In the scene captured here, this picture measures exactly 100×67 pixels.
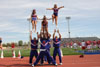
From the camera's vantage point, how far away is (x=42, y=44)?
1394 cm

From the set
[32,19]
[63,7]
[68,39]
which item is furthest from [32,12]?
[68,39]

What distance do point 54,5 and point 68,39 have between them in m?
78.2

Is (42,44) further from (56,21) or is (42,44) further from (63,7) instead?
(63,7)

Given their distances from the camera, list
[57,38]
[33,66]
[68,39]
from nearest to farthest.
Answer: [33,66], [57,38], [68,39]

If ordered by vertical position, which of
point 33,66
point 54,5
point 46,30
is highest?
point 54,5

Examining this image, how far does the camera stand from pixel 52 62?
46.6 ft

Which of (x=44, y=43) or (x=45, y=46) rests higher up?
(x=44, y=43)

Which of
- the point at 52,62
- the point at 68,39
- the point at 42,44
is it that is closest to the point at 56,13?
the point at 42,44

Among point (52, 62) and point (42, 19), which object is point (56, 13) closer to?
point (42, 19)

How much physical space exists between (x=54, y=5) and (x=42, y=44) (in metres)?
3.38

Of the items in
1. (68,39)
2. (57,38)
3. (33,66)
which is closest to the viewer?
(33,66)

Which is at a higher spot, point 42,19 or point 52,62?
point 42,19

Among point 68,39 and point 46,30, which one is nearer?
point 46,30

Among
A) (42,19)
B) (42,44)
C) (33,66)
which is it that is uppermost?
(42,19)
